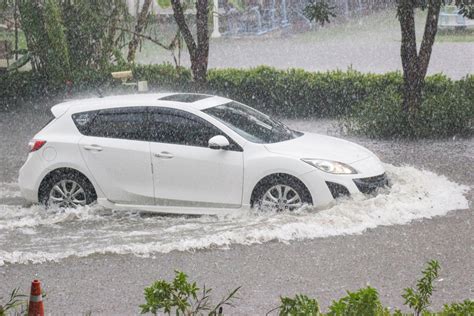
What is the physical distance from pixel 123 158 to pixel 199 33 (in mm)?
6605

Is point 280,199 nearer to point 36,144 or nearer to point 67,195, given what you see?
point 67,195

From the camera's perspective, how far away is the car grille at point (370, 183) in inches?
420

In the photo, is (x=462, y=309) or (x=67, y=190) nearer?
(x=462, y=309)

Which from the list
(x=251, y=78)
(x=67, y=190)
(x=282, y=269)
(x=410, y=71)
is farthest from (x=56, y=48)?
(x=282, y=269)

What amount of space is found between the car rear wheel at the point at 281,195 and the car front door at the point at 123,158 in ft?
4.34

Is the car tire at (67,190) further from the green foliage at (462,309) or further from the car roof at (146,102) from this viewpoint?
the green foliage at (462,309)

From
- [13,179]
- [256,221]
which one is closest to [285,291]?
[256,221]

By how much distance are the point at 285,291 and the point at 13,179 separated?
22.8ft

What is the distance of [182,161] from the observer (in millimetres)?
10719

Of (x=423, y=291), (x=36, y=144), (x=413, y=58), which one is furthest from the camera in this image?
(x=413, y=58)

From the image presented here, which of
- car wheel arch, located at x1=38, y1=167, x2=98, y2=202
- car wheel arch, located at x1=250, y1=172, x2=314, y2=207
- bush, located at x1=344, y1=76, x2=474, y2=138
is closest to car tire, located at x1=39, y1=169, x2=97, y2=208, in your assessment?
car wheel arch, located at x1=38, y1=167, x2=98, y2=202

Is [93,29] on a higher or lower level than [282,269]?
higher

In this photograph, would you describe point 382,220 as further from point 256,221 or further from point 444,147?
point 444,147

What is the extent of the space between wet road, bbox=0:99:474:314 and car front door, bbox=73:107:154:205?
61 cm
